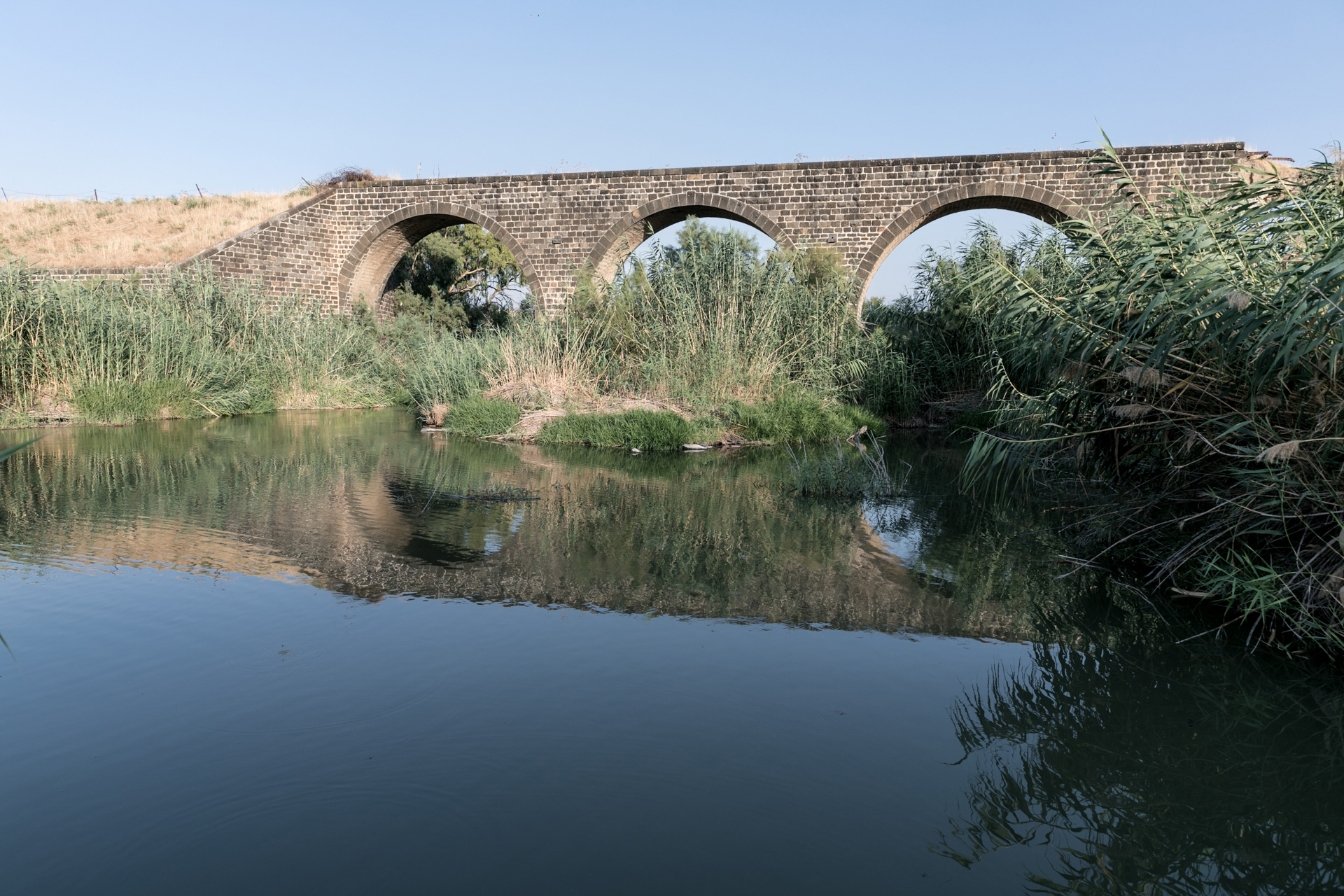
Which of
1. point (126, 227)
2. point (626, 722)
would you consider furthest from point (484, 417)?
point (126, 227)

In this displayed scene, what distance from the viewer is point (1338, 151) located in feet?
12.8

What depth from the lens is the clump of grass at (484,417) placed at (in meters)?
11.0

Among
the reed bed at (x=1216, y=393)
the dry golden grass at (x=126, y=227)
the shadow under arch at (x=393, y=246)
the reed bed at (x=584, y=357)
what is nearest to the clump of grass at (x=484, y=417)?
the reed bed at (x=584, y=357)

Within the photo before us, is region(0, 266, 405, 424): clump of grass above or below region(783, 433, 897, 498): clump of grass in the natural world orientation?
above

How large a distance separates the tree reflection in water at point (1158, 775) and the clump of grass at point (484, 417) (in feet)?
26.9

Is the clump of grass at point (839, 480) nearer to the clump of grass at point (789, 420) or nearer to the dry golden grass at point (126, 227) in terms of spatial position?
the clump of grass at point (789, 420)

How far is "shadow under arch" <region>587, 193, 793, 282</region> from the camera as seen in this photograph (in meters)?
17.4

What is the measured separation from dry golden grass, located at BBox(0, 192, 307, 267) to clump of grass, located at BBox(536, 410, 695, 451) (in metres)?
Result: 12.7

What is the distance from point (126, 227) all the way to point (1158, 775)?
28097mm

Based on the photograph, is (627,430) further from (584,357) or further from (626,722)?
(626,722)

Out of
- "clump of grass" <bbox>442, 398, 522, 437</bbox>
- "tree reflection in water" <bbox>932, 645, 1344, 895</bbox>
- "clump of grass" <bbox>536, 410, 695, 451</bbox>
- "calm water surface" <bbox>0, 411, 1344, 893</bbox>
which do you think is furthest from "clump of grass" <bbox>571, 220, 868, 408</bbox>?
"tree reflection in water" <bbox>932, 645, 1344, 895</bbox>

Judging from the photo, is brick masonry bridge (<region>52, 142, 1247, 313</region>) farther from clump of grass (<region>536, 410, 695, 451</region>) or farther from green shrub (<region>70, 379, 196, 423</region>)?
clump of grass (<region>536, 410, 695, 451</region>)

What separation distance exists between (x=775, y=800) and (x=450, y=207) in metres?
18.5

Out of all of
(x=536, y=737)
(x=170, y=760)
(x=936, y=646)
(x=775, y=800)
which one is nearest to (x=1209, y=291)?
(x=936, y=646)
